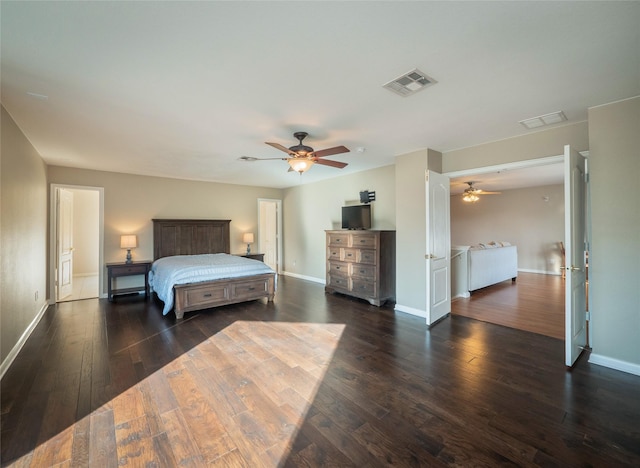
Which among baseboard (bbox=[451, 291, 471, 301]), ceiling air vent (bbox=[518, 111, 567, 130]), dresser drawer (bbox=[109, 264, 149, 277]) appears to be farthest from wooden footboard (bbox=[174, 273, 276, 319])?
ceiling air vent (bbox=[518, 111, 567, 130])

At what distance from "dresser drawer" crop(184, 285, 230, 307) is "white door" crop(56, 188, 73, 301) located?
2934mm

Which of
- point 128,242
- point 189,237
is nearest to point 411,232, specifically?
point 189,237

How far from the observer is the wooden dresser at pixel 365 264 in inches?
194

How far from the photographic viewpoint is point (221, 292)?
466 cm

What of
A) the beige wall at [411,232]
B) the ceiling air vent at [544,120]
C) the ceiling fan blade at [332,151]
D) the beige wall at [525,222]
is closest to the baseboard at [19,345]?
the ceiling fan blade at [332,151]

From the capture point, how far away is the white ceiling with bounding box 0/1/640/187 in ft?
5.32

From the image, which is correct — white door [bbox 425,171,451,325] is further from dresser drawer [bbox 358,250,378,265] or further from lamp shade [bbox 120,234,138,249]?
lamp shade [bbox 120,234,138,249]

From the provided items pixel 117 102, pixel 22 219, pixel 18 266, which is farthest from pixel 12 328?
pixel 117 102

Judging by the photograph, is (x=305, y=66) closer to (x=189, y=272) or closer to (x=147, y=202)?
(x=189, y=272)

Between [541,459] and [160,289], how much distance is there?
16.6ft

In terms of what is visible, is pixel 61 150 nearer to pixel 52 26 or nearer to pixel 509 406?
pixel 52 26

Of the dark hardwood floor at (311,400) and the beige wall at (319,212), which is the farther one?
the beige wall at (319,212)

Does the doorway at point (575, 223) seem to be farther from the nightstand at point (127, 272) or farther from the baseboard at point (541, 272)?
the nightstand at point (127, 272)

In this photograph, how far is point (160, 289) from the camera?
4773 mm
